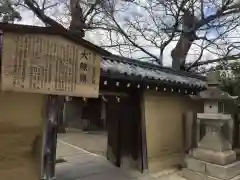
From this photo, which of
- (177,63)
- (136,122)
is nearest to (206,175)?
(136,122)

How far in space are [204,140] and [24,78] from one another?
605 cm

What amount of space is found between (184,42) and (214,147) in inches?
353

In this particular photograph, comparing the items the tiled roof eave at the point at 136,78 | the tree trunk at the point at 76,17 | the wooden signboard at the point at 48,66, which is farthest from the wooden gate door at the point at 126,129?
the tree trunk at the point at 76,17

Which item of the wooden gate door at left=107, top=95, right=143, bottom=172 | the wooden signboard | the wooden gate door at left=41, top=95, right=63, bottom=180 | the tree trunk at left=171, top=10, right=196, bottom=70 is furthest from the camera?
the tree trunk at left=171, top=10, right=196, bottom=70

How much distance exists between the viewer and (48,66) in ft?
15.9

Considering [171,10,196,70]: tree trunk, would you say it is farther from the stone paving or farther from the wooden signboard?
the wooden signboard

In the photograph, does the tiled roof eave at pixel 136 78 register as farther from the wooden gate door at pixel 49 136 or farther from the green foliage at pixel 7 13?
the green foliage at pixel 7 13

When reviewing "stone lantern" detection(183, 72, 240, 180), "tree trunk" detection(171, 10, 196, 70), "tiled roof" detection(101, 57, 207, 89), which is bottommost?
"stone lantern" detection(183, 72, 240, 180)

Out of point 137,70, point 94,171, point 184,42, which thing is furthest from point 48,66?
point 184,42

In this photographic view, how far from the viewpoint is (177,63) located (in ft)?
55.0

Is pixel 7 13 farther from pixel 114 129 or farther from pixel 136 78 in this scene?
pixel 136 78

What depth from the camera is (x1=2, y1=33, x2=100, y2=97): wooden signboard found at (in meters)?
4.50

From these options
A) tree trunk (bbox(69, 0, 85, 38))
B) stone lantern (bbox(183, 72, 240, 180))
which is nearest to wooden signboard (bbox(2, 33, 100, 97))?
stone lantern (bbox(183, 72, 240, 180))

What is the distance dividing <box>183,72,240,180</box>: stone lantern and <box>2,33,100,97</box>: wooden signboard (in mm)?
4446
